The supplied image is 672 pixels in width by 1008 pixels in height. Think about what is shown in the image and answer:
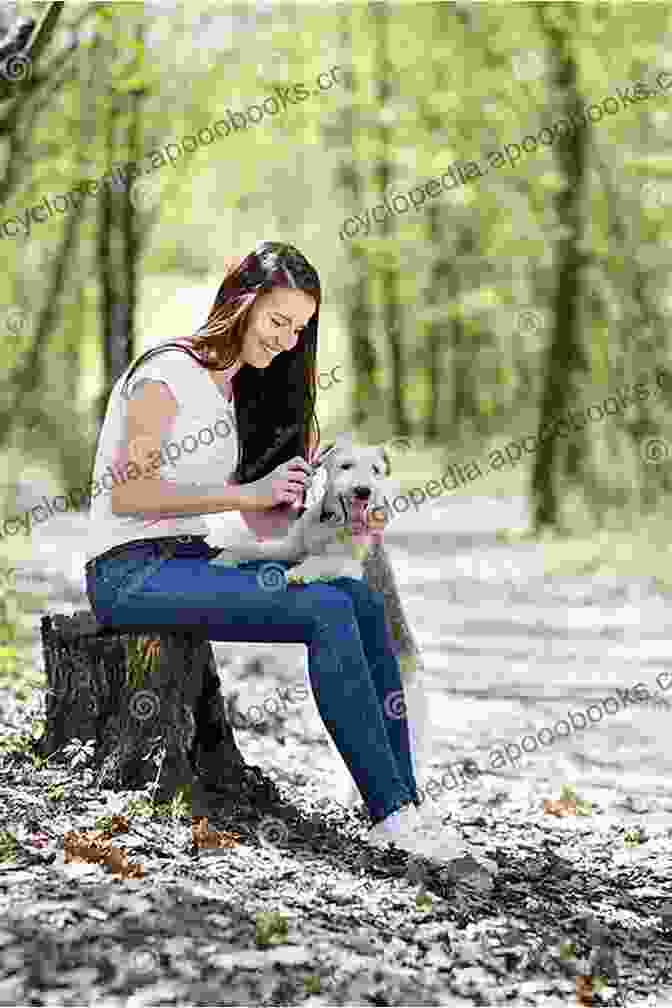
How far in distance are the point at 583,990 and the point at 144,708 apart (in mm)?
1724

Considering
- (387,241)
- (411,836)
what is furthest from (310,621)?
(387,241)

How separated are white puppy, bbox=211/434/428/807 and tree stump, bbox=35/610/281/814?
1.24 feet

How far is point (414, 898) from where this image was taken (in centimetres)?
430

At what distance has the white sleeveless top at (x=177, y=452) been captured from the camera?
15.3ft

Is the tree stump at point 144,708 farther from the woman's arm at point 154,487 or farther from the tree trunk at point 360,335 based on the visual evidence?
the tree trunk at point 360,335

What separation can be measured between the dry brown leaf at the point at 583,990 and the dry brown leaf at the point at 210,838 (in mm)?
1117

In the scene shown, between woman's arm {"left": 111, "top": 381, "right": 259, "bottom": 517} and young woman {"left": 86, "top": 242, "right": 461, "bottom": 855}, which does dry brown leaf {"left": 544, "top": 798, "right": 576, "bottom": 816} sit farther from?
woman's arm {"left": 111, "top": 381, "right": 259, "bottom": 517}

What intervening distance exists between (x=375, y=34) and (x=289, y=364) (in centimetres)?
1606

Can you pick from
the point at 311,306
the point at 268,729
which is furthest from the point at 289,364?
the point at 268,729

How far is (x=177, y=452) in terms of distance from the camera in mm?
4668

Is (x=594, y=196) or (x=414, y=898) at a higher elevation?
(x=594, y=196)

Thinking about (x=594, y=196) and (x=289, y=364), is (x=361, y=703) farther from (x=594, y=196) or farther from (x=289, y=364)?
(x=594, y=196)

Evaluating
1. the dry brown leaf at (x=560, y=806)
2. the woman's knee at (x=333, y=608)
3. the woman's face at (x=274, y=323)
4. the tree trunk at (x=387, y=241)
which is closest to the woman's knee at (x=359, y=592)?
the woman's knee at (x=333, y=608)

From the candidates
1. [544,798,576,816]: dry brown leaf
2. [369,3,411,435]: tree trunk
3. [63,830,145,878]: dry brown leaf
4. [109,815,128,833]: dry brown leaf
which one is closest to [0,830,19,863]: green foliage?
[63,830,145,878]: dry brown leaf
